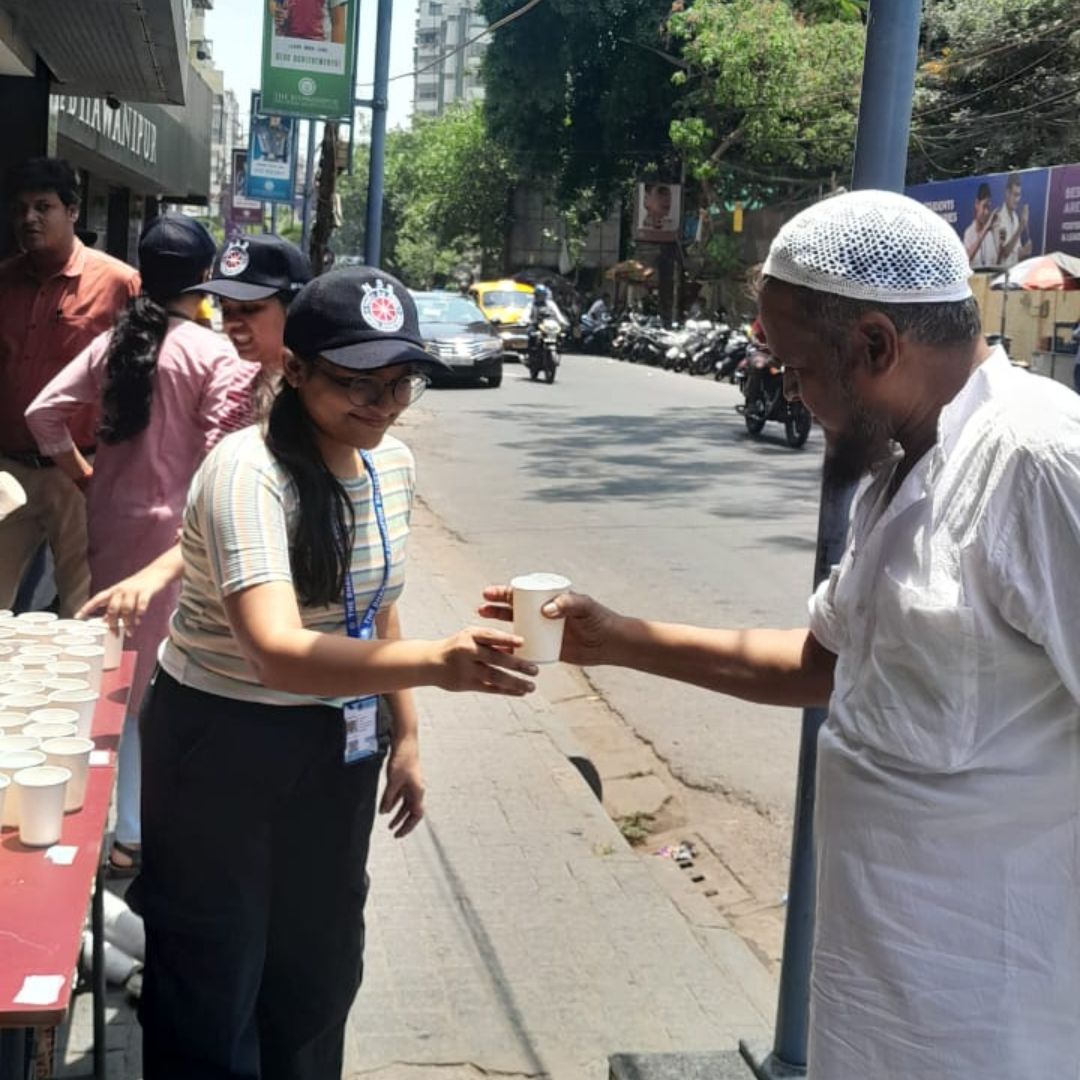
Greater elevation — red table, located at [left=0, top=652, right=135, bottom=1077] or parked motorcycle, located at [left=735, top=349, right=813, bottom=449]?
red table, located at [left=0, top=652, right=135, bottom=1077]

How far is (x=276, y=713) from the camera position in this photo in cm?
238

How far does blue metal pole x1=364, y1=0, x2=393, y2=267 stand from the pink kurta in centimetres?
647

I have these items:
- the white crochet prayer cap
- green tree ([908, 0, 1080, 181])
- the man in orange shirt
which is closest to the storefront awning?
the man in orange shirt

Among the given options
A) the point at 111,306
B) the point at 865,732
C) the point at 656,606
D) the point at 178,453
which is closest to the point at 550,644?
the point at 865,732

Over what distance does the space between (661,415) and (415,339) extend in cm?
1694

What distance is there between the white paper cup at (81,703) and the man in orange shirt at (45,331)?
2090mm

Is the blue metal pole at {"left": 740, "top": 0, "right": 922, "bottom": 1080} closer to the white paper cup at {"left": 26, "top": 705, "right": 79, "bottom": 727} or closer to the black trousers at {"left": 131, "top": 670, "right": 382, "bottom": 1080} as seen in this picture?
the black trousers at {"left": 131, "top": 670, "right": 382, "bottom": 1080}

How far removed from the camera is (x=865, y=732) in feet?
5.51

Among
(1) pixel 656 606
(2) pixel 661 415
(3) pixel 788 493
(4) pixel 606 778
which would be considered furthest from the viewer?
(2) pixel 661 415

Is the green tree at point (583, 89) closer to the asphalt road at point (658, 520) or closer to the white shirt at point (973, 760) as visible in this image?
the asphalt road at point (658, 520)

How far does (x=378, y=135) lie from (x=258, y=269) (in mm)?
7862

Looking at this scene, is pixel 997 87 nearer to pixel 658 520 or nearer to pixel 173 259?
pixel 658 520

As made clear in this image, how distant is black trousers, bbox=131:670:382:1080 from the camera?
2.38 metres

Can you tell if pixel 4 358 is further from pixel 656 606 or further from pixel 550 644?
pixel 656 606
